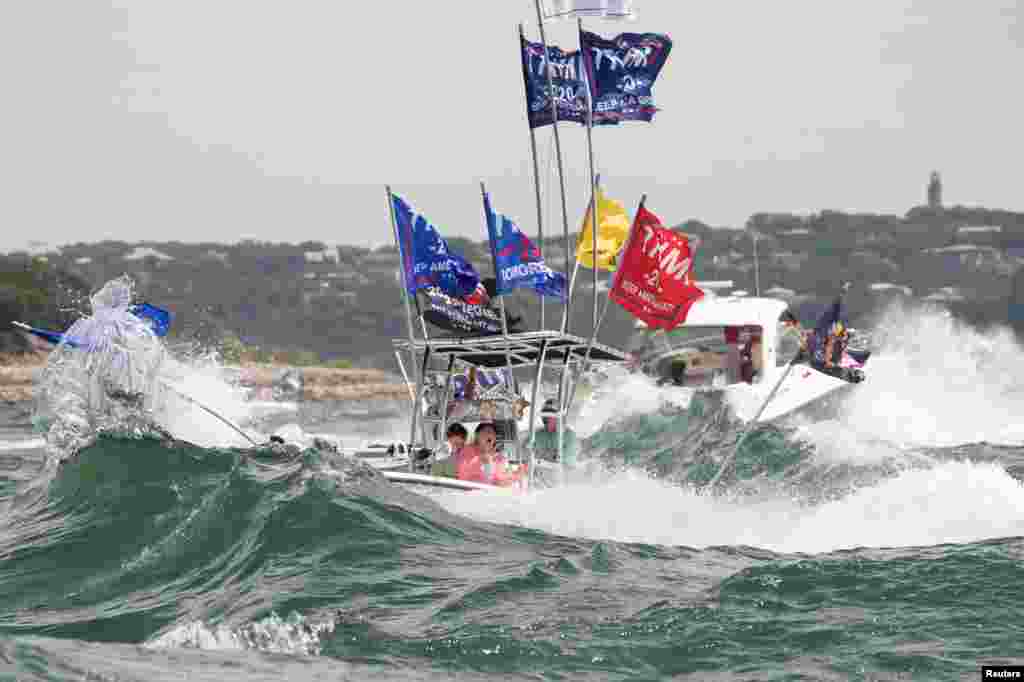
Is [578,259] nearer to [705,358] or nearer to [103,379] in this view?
[103,379]

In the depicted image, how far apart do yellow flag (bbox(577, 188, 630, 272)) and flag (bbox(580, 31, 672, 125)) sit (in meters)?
2.53

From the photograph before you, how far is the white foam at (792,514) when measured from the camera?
45.6 feet

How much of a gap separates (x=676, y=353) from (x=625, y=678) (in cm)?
2867

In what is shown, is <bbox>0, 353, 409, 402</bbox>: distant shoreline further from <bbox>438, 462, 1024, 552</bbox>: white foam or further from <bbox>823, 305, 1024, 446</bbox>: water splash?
<bbox>438, 462, 1024, 552</bbox>: white foam

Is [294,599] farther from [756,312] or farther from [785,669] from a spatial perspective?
[756,312]

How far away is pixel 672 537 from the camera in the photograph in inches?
566

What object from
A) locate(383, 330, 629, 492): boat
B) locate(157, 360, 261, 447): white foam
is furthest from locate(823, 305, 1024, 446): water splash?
locate(157, 360, 261, 447): white foam

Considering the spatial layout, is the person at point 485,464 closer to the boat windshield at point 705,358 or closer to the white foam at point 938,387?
the white foam at point 938,387

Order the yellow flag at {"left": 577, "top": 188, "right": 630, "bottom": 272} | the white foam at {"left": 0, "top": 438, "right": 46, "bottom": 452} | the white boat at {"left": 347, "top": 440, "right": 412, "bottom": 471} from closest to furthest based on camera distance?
the white boat at {"left": 347, "top": 440, "right": 412, "bottom": 471} < the yellow flag at {"left": 577, "top": 188, "right": 630, "bottom": 272} < the white foam at {"left": 0, "top": 438, "right": 46, "bottom": 452}

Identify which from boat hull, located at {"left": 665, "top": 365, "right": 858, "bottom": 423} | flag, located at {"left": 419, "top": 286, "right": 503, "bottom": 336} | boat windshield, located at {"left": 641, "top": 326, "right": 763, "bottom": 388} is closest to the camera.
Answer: flag, located at {"left": 419, "top": 286, "right": 503, "bottom": 336}

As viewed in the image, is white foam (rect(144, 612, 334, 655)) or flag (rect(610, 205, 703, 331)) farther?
flag (rect(610, 205, 703, 331))

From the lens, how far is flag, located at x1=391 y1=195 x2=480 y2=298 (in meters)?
17.4

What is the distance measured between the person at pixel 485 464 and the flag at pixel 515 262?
1.68 meters

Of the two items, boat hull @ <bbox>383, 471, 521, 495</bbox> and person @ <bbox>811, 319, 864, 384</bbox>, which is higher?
person @ <bbox>811, 319, 864, 384</bbox>
